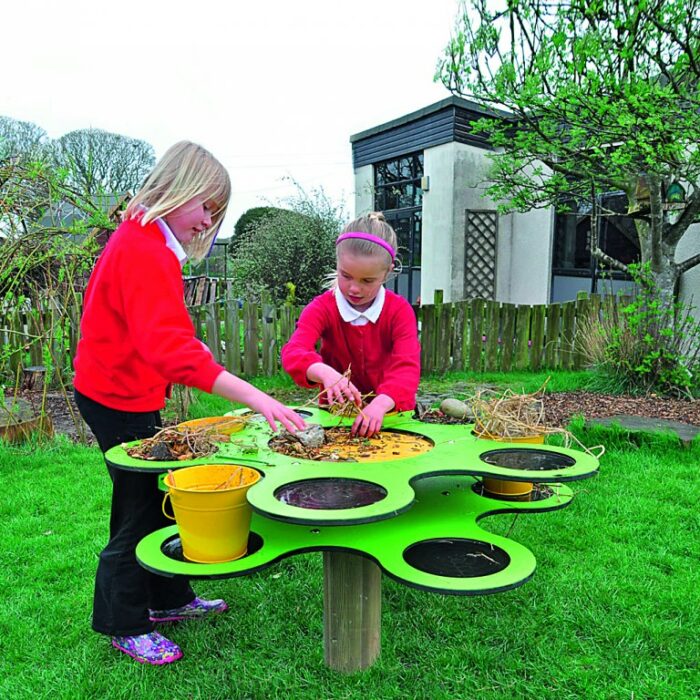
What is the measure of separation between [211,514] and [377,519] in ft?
1.40

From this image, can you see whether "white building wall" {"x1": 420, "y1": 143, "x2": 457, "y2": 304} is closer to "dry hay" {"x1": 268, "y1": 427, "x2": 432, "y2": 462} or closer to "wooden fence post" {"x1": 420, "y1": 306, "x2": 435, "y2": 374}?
"wooden fence post" {"x1": 420, "y1": 306, "x2": 435, "y2": 374}

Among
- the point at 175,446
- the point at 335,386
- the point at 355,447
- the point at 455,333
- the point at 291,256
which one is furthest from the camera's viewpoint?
the point at 291,256

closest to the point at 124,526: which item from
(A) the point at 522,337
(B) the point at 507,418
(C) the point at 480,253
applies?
(B) the point at 507,418

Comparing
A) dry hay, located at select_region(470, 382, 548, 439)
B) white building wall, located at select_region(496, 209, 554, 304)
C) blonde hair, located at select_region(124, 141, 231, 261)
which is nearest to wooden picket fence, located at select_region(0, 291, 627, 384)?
white building wall, located at select_region(496, 209, 554, 304)

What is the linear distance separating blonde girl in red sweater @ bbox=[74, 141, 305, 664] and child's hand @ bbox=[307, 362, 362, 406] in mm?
547

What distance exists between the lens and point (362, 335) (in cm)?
277

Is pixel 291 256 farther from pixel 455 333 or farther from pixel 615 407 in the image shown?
pixel 615 407

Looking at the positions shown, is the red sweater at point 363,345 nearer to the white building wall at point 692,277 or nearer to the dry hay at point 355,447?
the dry hay at point 355,447

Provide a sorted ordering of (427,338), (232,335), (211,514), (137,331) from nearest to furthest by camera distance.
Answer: (211,514), (137,331), (232,335), (427,338)

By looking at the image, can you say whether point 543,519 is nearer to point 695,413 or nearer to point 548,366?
point 695,413

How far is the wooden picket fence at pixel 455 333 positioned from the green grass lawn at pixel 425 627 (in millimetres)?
4014

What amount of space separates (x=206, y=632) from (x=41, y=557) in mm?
1182

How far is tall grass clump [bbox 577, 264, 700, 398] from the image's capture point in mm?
5758

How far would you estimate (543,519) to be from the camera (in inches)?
134
